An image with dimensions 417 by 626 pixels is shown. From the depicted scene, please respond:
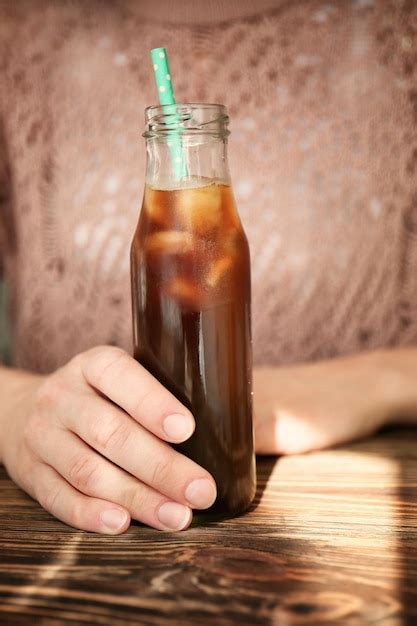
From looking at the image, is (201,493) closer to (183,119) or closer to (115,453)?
(115,453)

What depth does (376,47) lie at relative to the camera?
3.88 ft

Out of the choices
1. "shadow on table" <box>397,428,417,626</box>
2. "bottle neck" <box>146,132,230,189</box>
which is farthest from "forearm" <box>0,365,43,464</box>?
"shadow on table" <box>397,428,417,626</box>

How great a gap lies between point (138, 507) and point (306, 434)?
0.92ft

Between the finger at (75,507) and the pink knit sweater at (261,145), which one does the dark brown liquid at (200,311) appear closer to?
the finger at (75,507)

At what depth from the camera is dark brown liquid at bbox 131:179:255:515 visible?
0.62m

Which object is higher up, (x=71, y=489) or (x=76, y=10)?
(x=76, y=10)

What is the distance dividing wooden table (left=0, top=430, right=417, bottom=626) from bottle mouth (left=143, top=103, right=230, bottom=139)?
347 mm

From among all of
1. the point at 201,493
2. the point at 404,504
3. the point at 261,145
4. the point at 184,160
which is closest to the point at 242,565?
the point at 201,493

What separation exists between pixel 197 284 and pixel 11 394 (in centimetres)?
34

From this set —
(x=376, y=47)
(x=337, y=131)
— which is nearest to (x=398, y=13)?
(x=376, y=47)

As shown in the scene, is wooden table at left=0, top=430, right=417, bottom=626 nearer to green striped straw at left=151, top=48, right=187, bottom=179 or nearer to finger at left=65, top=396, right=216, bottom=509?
finger at left=65, top=396, right=216, bottom=509

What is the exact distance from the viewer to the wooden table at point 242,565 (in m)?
0.49

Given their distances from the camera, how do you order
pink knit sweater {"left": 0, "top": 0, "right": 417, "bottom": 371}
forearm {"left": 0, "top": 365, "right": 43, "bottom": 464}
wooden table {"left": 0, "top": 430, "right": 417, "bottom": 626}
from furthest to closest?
pink knit sweater {"left": 0, "top": 0, "right": 417, "bottom": 371} → forearm {"left": 0, "top": 365, "right": 43, "bottom": 464} → wooden table {"left": 0, "top": 430, "right": 417, "bottom": 626}

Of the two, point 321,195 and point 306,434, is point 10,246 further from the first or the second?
point 306,434
